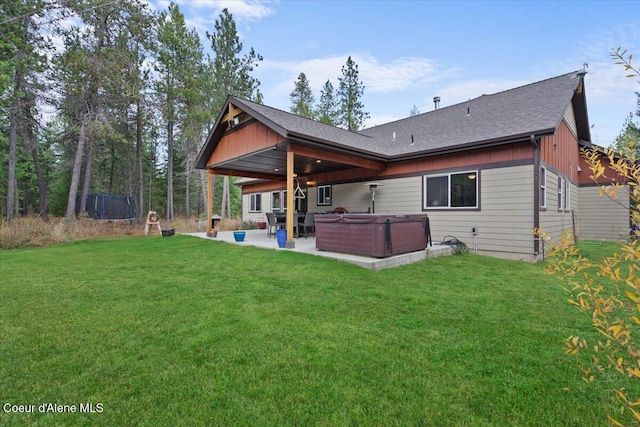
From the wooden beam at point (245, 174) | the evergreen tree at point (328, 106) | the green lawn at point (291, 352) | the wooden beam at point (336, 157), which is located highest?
the evergreen tree at point (328, 106)

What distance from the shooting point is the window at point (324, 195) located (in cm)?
1212

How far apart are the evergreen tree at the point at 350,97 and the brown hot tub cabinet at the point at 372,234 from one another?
17.3 metres

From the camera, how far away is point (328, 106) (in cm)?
2339

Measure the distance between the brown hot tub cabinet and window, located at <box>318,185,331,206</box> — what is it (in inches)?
207

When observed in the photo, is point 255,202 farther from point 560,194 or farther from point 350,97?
point 560,194

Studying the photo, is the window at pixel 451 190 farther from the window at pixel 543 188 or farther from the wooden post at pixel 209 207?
the wooden post at pixel 209 207

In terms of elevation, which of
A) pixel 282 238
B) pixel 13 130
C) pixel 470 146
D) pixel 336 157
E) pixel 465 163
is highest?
pixel 13 130

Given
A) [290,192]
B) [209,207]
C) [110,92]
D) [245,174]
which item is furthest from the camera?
[110,92]

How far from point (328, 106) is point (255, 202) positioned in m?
11.2

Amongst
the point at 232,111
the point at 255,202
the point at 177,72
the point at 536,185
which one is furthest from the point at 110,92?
the point at 536,185

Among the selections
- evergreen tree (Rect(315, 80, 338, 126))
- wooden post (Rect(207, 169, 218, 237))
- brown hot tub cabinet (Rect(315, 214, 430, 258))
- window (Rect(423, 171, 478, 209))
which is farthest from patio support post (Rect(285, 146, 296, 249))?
evergreen tree (Rect(315, 80, 338, 126))

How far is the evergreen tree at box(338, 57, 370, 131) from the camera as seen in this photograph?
21.8 m

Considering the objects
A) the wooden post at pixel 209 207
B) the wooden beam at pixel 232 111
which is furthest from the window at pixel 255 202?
the wooden beam at pixel 232 111

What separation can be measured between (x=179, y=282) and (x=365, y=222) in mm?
3626
